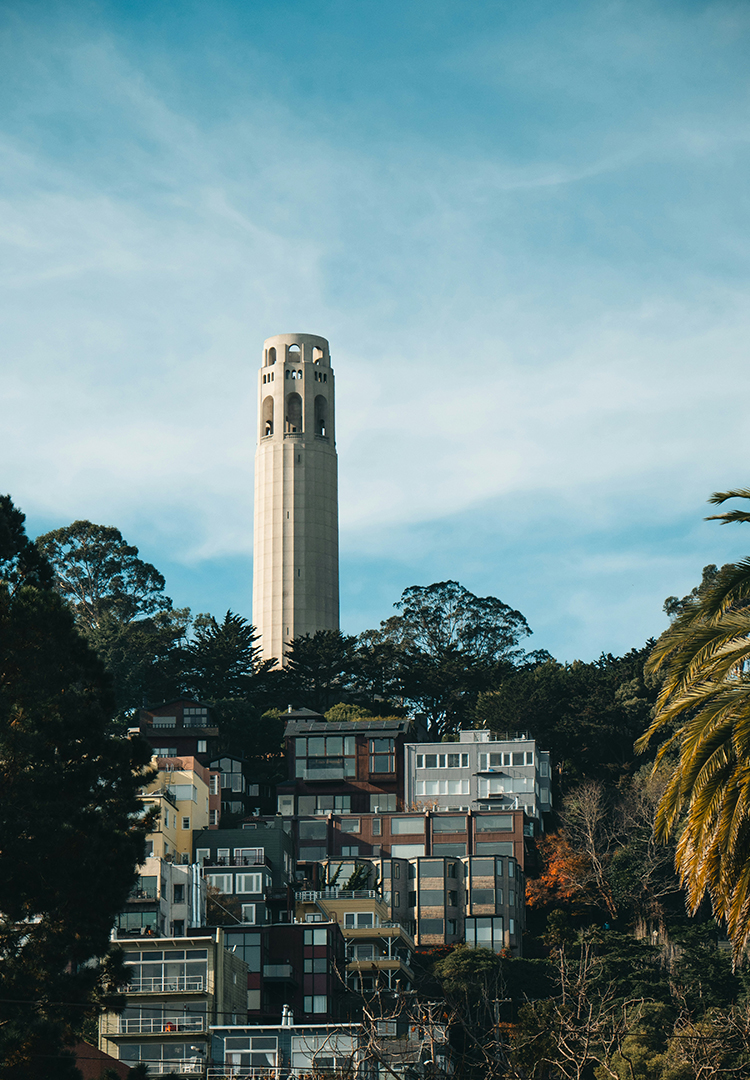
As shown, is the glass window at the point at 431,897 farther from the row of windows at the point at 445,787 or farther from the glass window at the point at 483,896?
the row of windows at the point at 445,787

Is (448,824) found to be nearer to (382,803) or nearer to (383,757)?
(382,803)

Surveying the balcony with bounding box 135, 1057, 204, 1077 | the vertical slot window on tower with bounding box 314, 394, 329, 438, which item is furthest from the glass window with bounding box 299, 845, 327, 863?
the vertical slot window on tower with bounding box 314, 394, 329, 438

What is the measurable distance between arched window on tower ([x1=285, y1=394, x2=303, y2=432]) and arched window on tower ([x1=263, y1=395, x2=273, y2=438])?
157 centimetres

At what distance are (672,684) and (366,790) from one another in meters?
72.4

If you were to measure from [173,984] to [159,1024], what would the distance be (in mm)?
1620

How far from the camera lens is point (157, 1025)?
5325cm

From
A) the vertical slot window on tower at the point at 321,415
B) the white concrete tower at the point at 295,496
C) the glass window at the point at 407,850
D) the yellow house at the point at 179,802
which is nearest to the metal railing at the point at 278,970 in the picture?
the yellow house at the point at 179,802

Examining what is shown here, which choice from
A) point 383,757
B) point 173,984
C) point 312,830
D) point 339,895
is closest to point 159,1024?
point 173,984

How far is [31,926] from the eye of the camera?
30.5 meters

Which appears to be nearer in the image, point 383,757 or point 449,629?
point 383,757

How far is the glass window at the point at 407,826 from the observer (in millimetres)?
83875

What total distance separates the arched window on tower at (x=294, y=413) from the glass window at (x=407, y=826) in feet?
181

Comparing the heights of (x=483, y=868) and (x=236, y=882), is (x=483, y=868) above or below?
above

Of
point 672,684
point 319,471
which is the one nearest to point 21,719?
point 672,684
